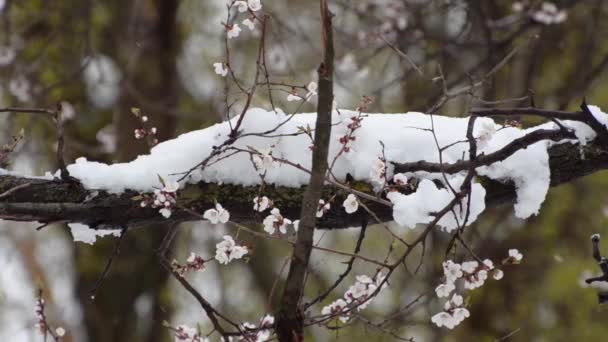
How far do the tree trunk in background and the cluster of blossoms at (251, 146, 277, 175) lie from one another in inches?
162

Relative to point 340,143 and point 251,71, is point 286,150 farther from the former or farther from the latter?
point 251,71

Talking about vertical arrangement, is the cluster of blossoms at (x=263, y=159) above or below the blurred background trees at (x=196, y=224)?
below

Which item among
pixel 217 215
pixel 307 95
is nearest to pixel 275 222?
pixel 217 215

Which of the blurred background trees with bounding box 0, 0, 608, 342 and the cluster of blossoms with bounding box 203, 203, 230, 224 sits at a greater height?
the blurred background trees with bounding box 0, 0, 608, 342

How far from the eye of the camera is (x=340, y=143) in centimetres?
207

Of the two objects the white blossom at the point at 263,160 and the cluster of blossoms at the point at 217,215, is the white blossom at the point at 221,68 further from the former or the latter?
the cluster of blossoms at the point at 217,215

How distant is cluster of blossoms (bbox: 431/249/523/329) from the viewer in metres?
1.91

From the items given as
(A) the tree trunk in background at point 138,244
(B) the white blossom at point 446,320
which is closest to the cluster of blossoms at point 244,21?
(B) the white blossom at point 446,320

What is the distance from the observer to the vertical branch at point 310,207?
1559 mm

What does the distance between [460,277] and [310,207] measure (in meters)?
0.59

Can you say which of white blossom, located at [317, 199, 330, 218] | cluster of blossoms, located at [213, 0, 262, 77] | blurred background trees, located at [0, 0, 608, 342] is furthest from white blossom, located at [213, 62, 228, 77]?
blurred background trees, located at [0, 0, 608, 342]

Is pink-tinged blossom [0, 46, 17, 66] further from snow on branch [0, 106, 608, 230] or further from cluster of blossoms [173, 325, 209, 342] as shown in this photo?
cluster of blossoms [173, 325, 209, 342]

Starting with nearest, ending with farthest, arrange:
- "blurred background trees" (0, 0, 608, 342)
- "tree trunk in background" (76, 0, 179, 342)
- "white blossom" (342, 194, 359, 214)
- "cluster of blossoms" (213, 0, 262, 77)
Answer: "white blossom" (342, 194, 359, 214)
"cluster of blossoms" (213, 0, 262, 77)
"blurred background trees" (0, 0, 608, 342)
"tree trunk in background" (76, 0, 179, 342)

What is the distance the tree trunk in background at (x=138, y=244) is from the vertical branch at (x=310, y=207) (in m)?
4.43
